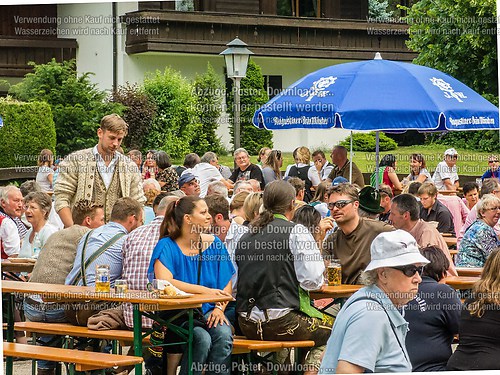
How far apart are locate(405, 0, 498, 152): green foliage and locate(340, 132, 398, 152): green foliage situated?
3.45 metres

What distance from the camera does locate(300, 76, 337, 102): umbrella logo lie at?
502 inches

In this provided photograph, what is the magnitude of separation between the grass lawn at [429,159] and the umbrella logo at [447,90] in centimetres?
1521

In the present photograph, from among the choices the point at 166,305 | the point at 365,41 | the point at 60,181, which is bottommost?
the point at 166,305

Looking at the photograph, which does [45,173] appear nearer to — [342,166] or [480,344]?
[342,166]

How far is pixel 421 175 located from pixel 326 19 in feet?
62.2

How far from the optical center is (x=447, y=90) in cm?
1276

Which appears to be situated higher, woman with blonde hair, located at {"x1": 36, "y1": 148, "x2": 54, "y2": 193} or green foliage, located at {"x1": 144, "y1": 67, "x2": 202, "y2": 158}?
green foliage, located at {"x1": 144, "y1": 67, "x2": 202, "y2": 158}

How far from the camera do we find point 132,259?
28.8 ft

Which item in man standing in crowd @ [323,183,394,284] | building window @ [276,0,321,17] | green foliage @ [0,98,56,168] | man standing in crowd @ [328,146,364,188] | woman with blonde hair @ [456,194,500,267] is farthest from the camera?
building window @ [276,0,321,17]

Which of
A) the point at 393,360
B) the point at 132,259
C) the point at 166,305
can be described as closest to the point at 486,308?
the point at 393,360

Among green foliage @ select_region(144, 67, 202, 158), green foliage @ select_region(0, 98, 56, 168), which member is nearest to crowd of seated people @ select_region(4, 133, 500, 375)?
green foliage @ select_region(0, 98, 56, 168)

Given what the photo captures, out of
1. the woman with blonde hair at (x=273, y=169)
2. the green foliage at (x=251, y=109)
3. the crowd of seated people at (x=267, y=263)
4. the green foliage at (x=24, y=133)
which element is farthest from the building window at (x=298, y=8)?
the crowd of seated people at (x=267, y=263)

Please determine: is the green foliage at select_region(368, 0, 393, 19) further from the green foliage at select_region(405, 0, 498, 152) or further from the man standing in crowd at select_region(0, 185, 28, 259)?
the man standing in crowd at select_region(0, 185, 28, 259)

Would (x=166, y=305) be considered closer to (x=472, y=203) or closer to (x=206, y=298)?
(x=206, y=298)
